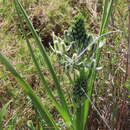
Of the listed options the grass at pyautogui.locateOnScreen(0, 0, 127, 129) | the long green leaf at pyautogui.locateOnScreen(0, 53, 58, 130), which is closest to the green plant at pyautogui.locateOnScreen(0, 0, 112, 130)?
the long green leaf at pyautogui.locateOnScreen(0, 53, 58, 130)

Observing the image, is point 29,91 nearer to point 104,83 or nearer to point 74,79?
point 74,79

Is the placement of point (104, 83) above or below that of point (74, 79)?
below

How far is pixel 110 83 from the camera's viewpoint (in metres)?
1.32

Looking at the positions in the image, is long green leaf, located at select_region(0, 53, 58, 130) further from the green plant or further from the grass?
the grass

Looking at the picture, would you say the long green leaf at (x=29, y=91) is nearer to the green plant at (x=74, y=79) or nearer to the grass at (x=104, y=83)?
the green plant at (x=74, y=79)

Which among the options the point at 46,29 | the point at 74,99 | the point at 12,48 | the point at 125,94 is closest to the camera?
the point at 74,99

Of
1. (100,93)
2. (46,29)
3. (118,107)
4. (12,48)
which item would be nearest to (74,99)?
(118,107)

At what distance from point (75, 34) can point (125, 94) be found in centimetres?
43

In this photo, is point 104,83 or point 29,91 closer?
point 29,91

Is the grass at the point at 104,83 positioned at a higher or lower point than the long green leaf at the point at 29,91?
lower

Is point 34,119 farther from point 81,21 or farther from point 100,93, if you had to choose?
point 81,21

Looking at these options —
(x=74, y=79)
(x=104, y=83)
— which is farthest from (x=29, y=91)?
(x=104, y=83)

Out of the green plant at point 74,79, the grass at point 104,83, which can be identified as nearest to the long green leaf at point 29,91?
the green plant at point 74,79

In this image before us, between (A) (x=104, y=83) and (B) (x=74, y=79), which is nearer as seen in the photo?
(B) (x=74, y=79)
